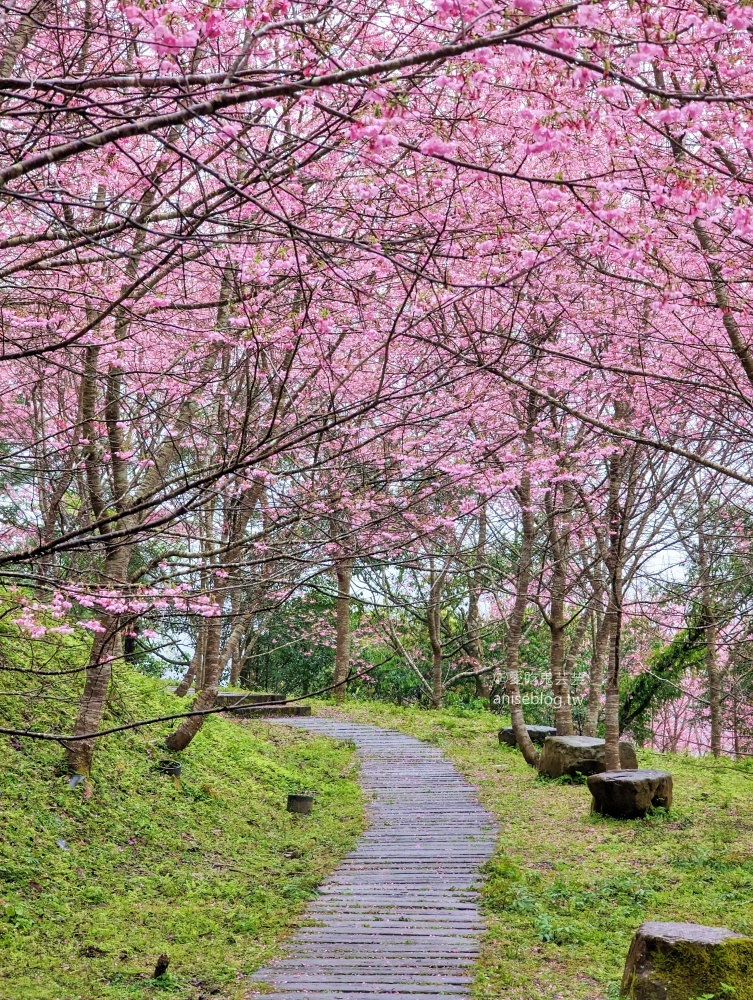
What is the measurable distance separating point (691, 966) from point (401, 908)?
134 inches

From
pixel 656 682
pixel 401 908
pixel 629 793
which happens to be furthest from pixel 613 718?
pixel 656 682

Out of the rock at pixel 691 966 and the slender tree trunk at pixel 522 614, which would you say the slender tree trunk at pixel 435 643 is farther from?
the rock at pixel 691 966

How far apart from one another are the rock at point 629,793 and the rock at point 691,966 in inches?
204

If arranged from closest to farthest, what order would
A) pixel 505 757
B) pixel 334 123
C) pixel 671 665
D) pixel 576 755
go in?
pixel 334 123
pixel 576 755
pixel 505 757
pixel 671 665

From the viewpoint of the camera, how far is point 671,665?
18062mm

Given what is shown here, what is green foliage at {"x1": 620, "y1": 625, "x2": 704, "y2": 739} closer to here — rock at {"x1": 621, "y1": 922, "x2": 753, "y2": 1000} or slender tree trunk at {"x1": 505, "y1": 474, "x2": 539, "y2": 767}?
slender tree trunk at {"x1": 505, "y1": 474, "x2": 539, "y2": 767}

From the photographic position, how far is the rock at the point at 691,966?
199 inches

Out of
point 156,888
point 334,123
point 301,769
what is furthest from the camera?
point 301,769

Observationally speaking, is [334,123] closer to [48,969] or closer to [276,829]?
[48,969]

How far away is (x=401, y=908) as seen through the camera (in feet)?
26.2

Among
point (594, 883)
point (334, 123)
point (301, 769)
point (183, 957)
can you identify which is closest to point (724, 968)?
point (594, 883)

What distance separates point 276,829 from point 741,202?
28.1 feet

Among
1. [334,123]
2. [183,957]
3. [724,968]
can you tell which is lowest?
[183,957]

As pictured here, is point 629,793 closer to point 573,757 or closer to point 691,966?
point 573,757
